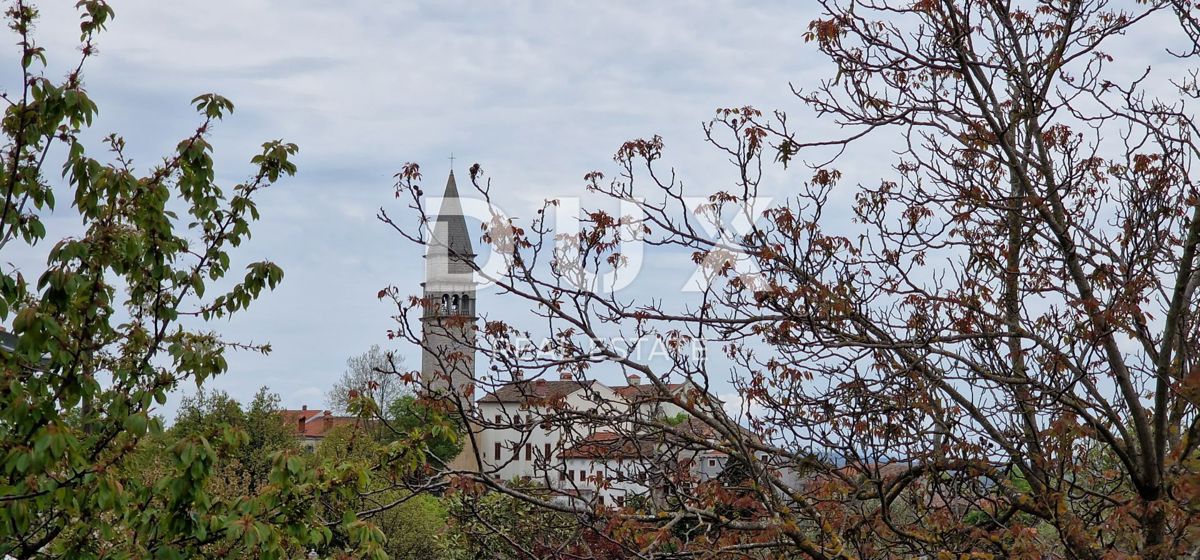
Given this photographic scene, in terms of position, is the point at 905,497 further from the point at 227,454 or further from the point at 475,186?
the point at 227,454

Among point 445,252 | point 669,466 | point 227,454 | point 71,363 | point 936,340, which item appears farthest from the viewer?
point 669,466

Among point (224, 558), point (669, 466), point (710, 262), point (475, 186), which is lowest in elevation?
point (224, 558)

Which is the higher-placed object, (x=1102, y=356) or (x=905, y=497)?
(x=1102, y=356)

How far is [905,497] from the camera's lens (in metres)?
7.59

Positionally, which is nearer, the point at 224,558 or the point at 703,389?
the point at 224,558

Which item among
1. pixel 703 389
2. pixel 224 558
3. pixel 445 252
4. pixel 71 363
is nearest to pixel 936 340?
pixel 703 389

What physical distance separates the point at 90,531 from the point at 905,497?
5.21m

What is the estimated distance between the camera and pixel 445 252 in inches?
287

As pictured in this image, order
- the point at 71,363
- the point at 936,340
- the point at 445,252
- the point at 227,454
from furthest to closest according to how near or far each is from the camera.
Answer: the point at 445,252 < the point at 227,454 < the point at 936,340 < the point at 71,363

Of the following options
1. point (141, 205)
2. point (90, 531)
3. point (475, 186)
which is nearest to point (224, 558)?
point (90, 531)

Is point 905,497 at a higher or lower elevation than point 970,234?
lower

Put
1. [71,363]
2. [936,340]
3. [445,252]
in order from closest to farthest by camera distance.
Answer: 1. [71,363]
2. [936,340]
3. [445,252]

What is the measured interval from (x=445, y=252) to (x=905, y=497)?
360 cm

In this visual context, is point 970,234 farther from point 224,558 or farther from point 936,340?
point 224,558
